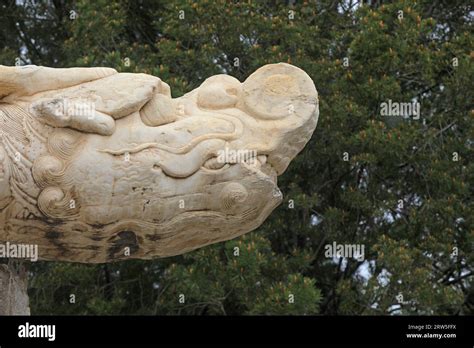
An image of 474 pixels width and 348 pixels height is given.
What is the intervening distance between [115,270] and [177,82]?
2.33 m

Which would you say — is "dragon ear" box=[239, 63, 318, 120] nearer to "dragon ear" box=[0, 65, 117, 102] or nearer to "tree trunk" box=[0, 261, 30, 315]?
"dragon ear" box=[0, 65, 117, 102]

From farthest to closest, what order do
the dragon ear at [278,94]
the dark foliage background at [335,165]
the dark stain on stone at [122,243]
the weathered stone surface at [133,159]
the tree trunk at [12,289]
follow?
the dark foliage background at [335,165]
the tree trunk at [12,289]
the dragon ear at [278,94]
the dark stain on stone at [122,243]
the weathered stone surface at [133,159]

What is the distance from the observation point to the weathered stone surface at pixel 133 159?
19.9 ft

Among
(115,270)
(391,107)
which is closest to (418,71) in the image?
(391,107)

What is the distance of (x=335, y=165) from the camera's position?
12.3 m

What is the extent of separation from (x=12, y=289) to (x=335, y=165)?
20.3ft

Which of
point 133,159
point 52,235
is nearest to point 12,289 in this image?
point 52,235

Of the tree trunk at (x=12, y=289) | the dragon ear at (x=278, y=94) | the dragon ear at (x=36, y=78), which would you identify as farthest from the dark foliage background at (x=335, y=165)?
the dragon ear at (x=36, y=78)

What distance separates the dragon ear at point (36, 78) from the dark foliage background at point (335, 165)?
14.7 feet

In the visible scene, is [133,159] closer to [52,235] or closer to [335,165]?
[52,235]

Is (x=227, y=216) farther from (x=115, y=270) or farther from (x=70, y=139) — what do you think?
(x=115, y=270)

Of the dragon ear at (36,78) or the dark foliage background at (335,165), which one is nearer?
the dragon ear at (36,78)

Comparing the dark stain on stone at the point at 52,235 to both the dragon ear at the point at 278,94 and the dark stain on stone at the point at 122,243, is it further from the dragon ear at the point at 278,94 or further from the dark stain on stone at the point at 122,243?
the dragon ear at the point at 278,94

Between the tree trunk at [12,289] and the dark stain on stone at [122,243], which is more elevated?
the dark stain on stone at [122,243]
